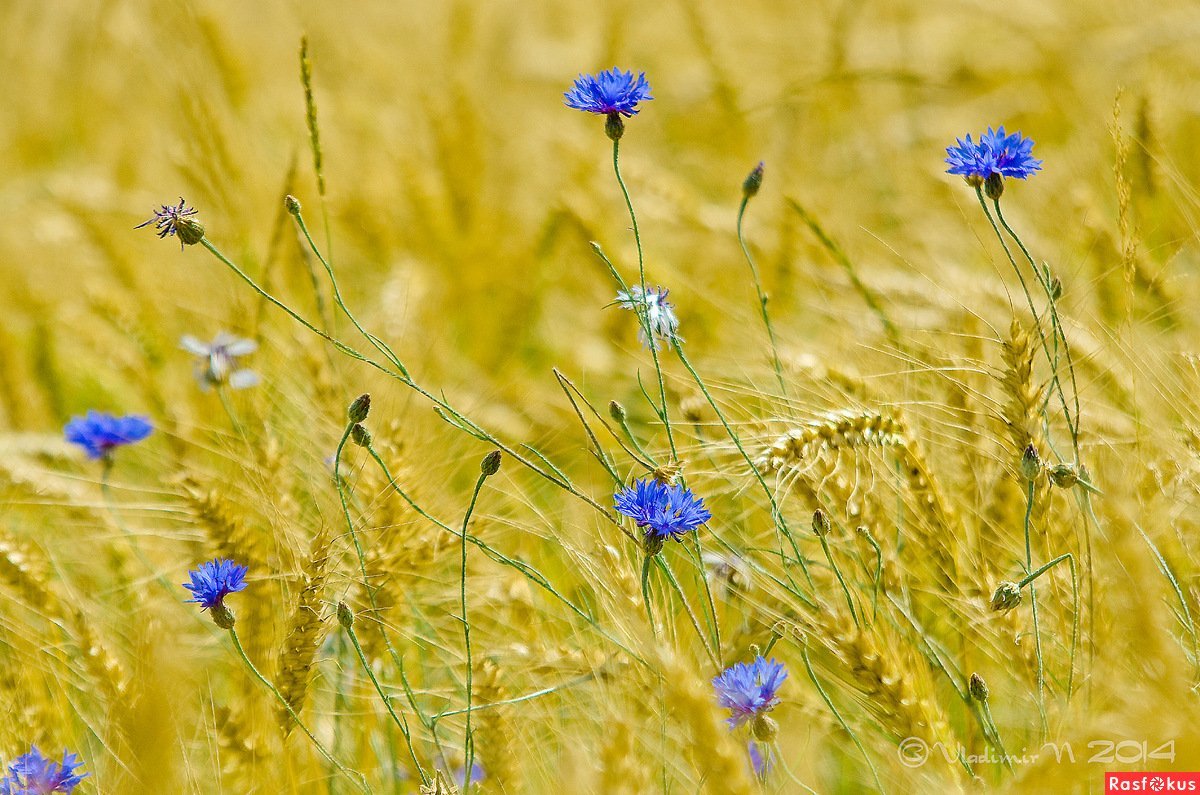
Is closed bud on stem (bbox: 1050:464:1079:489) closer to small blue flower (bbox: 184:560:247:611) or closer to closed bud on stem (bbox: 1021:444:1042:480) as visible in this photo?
closed bud on stem (bbox: 1021:444:1042:480)

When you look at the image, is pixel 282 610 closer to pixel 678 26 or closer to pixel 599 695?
pixel 599 695

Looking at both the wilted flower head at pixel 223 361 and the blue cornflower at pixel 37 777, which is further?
the wilted flower head at pixel 223 361

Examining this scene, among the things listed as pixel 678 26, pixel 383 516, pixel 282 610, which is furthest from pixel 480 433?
pixel 678 26

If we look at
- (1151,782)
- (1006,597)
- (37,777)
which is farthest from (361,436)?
(1151,782)

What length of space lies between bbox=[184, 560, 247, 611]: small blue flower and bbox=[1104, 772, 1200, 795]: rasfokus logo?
891 mm

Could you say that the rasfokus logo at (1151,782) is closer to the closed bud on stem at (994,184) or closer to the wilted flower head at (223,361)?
the closed bud on stem at (994,184)

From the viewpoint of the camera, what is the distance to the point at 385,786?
1.43 metres

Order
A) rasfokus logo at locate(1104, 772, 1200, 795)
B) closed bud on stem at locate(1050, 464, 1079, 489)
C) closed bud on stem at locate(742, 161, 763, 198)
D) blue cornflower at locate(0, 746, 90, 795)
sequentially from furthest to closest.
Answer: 1. closed bud on stem at locate(742, 161, 763, 198)
2. closed bud on stem at locate(1050, 464, 1079, 489)
3. blue cornflower at locate(0, 746, 90, 795)
4. rasfokus logo at locate(1104, 772, 1200, 795)

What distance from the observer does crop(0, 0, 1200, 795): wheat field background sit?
3.75 ft

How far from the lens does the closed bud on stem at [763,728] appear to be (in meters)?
1.03

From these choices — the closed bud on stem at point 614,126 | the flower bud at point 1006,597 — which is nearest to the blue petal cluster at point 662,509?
the flower bud at point 1006,597

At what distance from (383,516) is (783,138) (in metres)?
2.22

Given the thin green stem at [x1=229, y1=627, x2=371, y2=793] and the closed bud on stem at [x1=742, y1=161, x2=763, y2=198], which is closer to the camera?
the thin green stem at [x1=229, y1=627, x2=371, y2=793]

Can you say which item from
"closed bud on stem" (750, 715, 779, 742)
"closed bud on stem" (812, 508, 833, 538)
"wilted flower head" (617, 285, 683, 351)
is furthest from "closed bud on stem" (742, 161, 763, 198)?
"closed bud on stem" (750, 715, 779, 742)
